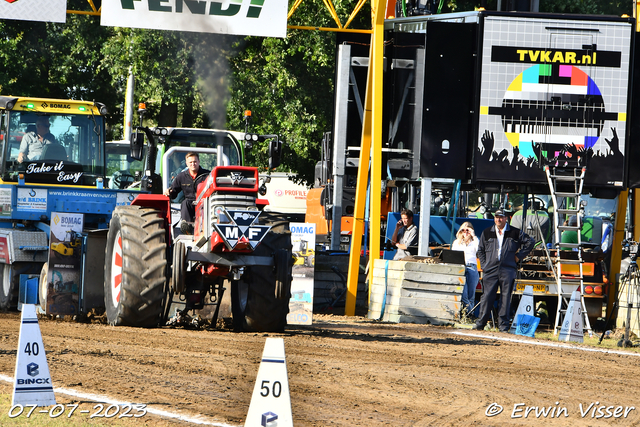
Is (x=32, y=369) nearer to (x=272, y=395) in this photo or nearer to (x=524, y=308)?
(x=272, y=395)

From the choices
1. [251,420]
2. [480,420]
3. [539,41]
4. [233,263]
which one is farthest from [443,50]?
[251,420]

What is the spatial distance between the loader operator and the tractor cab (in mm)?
3613

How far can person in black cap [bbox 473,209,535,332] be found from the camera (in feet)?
45.7

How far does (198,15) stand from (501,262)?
245 inches

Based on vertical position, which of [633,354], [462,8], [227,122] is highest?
[462,8]

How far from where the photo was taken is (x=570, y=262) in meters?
15.0

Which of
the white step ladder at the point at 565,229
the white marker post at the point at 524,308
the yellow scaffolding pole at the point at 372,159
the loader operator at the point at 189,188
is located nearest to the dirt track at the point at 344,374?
the loader operator at the point at 189,188

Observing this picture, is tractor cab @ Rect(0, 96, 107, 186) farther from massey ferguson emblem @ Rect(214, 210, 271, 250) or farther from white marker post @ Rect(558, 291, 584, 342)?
white marker post @ Rect(558, 291, 584, 342)

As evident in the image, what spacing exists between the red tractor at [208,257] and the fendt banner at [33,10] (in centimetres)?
559

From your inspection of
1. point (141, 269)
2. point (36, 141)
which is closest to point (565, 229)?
point (141, 269)

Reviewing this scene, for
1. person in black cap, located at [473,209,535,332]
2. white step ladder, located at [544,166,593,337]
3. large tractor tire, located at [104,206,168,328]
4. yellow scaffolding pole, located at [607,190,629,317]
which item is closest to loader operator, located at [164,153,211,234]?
large tractor tire, located at [104,206,168,328]

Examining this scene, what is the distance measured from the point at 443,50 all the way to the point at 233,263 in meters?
7.27

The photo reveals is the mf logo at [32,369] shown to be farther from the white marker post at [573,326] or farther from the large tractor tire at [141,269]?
the white marker post at [573,326]

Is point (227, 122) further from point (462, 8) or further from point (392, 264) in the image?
point (392, 264)
